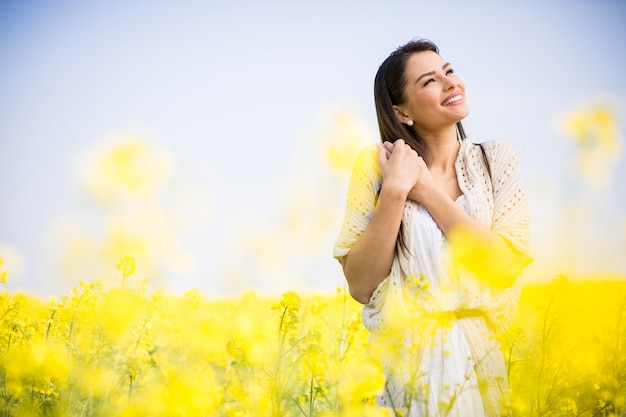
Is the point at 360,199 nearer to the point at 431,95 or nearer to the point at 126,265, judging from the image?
the point at 431,95

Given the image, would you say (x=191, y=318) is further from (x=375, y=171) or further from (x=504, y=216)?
(x=504, y=216)

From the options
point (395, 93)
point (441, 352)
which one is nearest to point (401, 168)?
point (395, 93)

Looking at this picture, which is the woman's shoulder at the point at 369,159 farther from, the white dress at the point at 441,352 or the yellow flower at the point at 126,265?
the yellow flower at the point at 126,265

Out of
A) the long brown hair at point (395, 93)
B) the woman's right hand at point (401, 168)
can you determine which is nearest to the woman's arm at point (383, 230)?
the woman's right hand at point (401, 168)

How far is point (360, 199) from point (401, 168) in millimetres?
257

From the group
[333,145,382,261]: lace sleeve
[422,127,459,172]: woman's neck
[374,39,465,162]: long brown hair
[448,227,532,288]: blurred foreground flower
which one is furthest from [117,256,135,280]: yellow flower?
[448,227,532,288]: blurred foreground flower

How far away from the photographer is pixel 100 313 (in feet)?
11.2

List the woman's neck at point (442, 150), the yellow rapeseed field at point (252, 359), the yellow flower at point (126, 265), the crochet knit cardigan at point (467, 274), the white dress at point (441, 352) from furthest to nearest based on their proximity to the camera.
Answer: the yellow flower at point (126, 265) < the woman's neck at point (442, 150) < the yellow rapeseed field at point (252, 359) < the crochet knit cardigan at point (467, 274) < the white dress at point (441, 352)

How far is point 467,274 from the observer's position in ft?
6.80

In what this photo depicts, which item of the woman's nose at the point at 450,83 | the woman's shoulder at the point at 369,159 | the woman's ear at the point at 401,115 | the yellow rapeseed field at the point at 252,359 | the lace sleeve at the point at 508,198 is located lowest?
the yellow rapeseed field at the point at 252,359

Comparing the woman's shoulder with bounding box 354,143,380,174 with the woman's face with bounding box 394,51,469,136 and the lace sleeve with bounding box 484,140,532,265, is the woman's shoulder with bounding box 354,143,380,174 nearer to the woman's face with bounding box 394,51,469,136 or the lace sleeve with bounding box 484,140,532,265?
the woman's face with bounding box 394,51,469,136

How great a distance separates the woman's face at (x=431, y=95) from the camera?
2363 mm

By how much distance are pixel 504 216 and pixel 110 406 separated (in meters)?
2.20

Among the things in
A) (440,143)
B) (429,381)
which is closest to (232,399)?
(429,381)
